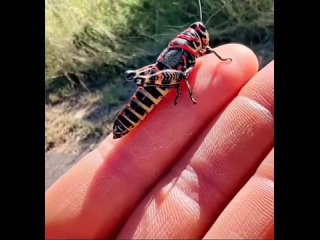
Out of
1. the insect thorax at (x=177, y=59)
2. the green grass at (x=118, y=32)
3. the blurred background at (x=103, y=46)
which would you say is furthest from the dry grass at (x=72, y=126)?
the insect thorax at (x=177, y=59)

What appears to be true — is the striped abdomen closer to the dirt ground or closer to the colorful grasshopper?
the colorful grasshopper

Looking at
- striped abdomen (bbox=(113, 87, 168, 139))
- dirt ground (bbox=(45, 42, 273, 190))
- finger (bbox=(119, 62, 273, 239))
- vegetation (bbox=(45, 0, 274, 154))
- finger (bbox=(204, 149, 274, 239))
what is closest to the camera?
finger (bbox=(204, 149, 274, 239))

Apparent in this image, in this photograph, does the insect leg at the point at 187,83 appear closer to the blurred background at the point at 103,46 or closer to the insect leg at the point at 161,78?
the insect leg at the point at 161,78

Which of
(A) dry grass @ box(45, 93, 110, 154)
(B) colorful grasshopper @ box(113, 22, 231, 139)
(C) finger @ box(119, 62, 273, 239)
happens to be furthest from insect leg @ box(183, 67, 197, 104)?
(A) dry grass @ box(45, 93, 110, 154)

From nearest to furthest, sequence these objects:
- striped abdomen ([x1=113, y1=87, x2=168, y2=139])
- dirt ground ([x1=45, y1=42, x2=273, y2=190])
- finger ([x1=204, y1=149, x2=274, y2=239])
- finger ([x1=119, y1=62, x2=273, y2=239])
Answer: finger ([x1=204, y1=149, x2=274, y2=239]) < finger ([x1=119, y1=62, x2=273, y2=239]) < striped abdomen ([x1=113, y1=87, x2=168, y2=139]) < dirt ground ([x1=45, y1=42, x2=273, y2=190])

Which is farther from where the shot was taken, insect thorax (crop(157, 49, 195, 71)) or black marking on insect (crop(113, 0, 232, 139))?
insect thorax (crop(157, 49, 195, 71))

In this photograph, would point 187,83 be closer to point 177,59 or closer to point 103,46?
point 177,59

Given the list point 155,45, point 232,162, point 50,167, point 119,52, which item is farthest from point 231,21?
point 232,162
